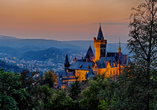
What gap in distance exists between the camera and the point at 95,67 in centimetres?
6875

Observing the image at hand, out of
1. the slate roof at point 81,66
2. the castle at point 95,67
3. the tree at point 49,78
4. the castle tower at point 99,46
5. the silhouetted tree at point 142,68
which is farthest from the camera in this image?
the castle tower at point 99,46

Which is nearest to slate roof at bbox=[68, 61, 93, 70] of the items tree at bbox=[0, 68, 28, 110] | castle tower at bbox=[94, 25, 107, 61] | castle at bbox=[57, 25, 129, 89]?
castle at bbox=[57, 25, 129, 89]

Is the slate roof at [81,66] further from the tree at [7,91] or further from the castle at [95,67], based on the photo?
the tree at [7,91]

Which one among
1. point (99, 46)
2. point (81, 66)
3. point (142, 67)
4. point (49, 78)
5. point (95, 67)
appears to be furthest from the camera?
point (99, 46)

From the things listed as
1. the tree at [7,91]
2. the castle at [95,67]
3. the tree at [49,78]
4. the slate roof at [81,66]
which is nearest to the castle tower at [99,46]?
the castle at [95,67]

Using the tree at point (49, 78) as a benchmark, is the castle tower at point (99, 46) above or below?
above

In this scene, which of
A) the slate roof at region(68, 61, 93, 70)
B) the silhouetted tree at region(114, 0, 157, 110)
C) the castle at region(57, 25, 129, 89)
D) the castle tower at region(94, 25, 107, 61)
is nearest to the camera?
the silhouetted tree at region(114, 0, 157, 110)

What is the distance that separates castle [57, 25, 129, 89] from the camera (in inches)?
2699

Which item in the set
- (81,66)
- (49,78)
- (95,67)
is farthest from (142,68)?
(81,66)

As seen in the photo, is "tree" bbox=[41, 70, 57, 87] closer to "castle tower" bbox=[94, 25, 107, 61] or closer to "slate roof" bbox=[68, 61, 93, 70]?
"slate roof" bbox=[68, 61, 93, 70]

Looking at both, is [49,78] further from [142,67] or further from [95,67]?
[142,67]

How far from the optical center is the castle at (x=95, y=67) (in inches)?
2699

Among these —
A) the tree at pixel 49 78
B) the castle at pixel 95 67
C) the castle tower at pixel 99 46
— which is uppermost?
the castle tower at pixel 99 46

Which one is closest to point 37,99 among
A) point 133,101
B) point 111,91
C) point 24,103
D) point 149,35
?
point 24,103
